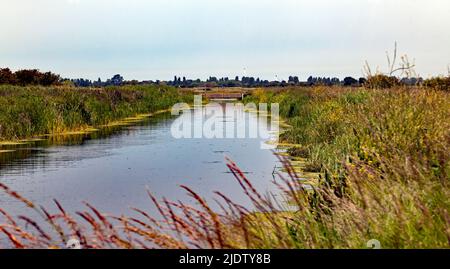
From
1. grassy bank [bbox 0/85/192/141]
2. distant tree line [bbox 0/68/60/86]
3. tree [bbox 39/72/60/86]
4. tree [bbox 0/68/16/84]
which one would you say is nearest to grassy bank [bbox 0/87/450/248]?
grassy bank [bbox 0/85/192/141]

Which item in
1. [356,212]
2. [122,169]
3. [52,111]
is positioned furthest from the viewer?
[52,111]

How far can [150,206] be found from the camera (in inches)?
410

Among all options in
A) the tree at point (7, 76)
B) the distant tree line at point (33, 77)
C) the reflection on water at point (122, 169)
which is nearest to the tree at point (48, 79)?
the distant tree line at point (33, 77)

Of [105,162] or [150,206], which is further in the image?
[105,162]

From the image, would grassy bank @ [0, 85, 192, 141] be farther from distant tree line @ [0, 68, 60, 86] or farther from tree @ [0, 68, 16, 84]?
distant tree line @ [0, 68, 60, 86]

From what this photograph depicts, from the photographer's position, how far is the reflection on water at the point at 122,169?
36.9 feet

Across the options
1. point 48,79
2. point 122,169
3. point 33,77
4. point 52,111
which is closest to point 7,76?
point 33,77

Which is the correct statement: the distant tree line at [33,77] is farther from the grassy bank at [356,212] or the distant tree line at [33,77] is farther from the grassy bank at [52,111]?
the grassy bank at [356,212]

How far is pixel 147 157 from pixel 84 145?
366 centimetres

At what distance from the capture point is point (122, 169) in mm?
14625

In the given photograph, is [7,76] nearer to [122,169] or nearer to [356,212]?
[122,169]
